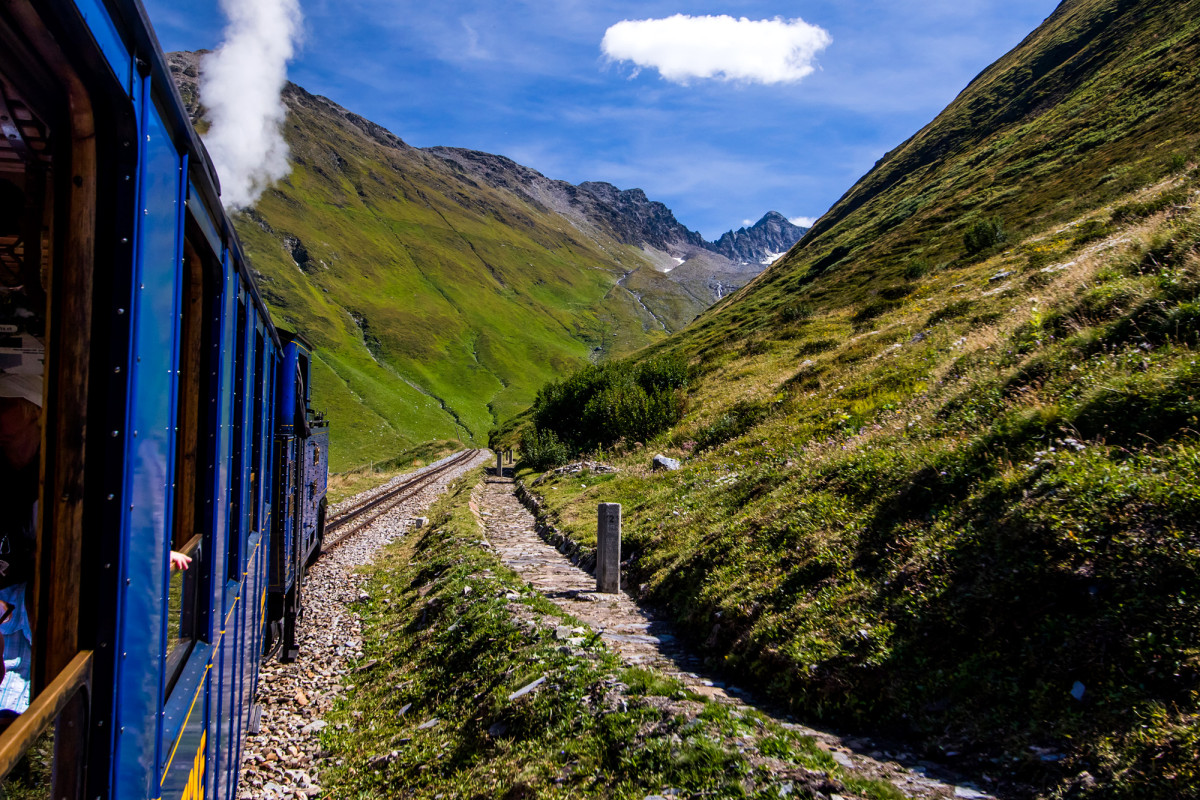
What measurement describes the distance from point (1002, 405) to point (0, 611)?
9925mm

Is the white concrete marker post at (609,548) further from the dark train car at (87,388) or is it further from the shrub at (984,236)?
the shrub at (984,236)

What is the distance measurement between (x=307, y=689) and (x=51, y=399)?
8237mm

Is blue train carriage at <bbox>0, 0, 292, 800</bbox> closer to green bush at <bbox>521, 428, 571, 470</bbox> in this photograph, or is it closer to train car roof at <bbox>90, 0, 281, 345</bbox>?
train car roof at <bbox>90, 0, 281, 345</bbox>

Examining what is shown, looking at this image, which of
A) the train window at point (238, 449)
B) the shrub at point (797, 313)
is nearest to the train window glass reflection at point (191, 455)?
the train window at point (238, 449)

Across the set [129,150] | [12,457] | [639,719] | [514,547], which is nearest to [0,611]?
[12,457]

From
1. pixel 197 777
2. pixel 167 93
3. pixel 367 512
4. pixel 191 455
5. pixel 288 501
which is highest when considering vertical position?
pixel 167 93

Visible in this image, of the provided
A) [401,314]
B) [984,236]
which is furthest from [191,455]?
[401,314]

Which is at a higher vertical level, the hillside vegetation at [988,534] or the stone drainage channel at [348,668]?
the hillside vegetation at [988,534]

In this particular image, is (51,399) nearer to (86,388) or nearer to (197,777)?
(86,388)

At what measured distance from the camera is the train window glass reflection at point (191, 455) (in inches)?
125

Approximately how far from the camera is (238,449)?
14.6 ft

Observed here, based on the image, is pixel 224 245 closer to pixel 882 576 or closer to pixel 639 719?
pixel 639 719

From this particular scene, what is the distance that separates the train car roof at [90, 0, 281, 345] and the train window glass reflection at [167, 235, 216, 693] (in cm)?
27

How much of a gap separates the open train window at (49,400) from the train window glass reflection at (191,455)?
3.72 feet
